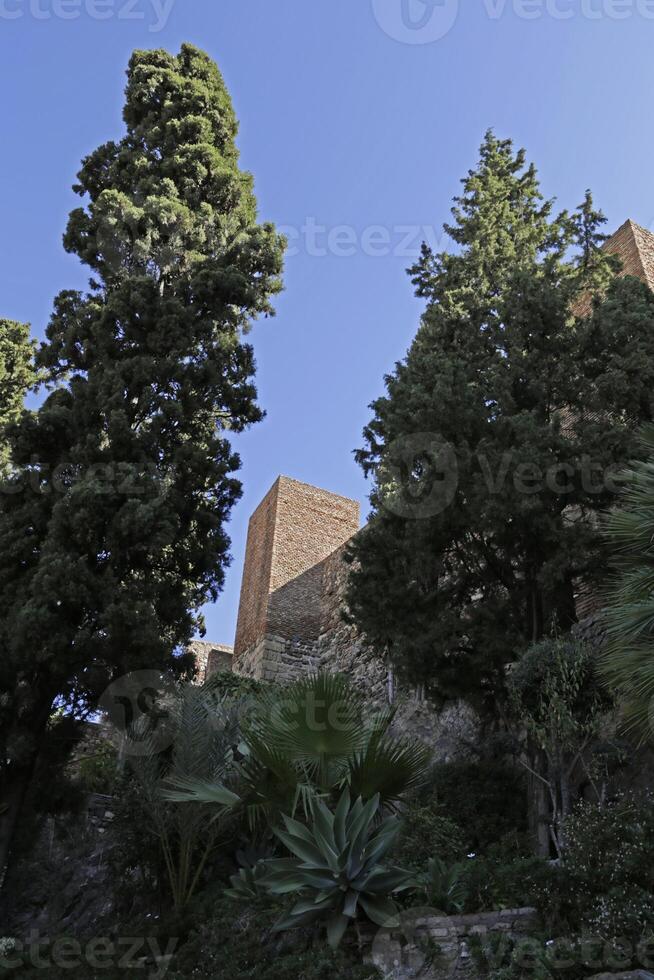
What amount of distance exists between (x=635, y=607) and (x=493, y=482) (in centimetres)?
248

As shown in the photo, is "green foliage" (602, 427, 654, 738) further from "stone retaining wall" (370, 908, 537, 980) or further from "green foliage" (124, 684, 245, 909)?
"green foliage" (124, 684, 245, 909)

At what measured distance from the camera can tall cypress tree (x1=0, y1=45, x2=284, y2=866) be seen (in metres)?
8.12

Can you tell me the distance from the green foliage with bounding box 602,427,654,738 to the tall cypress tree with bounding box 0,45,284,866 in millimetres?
4250

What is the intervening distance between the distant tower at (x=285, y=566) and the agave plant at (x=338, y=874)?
924 centimetres

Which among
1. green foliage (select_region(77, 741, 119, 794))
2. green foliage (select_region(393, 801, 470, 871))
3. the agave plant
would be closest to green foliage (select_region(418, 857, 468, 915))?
the agave plant

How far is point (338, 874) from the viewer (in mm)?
5688

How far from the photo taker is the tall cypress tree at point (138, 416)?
8125 millimetres

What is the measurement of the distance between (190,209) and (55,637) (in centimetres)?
620

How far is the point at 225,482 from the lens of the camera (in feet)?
32.6

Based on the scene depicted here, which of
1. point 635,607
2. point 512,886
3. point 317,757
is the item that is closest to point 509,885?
point 512,886

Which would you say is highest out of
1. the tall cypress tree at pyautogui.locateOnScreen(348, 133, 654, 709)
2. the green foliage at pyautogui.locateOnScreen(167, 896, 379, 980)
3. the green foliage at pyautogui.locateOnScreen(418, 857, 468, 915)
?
the tall cypress tree at pyautogui.locateOnScreen(348, 133, 654, 709)

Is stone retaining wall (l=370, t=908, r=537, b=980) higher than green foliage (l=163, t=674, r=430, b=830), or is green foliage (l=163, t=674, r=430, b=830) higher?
green foliage (l=163, t=674, r=430, b=830)

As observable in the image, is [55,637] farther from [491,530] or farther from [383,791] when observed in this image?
[491,530]

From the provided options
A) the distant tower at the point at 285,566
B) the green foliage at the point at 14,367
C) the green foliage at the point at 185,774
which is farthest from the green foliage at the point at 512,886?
the green foliage at the point at 14,367
